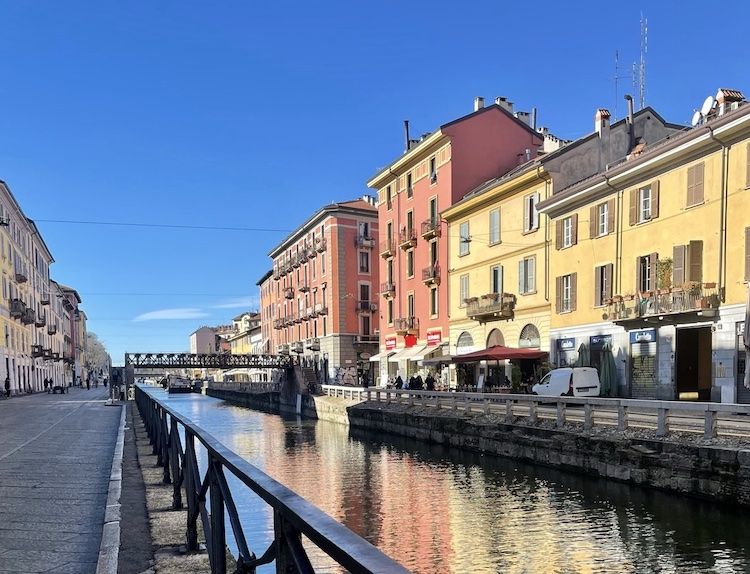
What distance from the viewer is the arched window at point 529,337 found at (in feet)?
98.3

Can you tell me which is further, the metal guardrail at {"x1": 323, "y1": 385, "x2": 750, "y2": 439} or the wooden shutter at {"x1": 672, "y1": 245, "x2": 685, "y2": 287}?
the wooden shutter at {"x1": 672, "y1": 245, "x2": 685, "y2": 287}

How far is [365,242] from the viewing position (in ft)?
187

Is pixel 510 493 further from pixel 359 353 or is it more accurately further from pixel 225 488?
pixel 359 353

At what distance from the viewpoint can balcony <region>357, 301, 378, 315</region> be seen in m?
56.8

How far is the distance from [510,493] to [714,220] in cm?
1242

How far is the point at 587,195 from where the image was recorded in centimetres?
2650

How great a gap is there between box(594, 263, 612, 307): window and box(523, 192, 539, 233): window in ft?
15.5

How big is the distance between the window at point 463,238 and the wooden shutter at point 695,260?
1460 centimetres

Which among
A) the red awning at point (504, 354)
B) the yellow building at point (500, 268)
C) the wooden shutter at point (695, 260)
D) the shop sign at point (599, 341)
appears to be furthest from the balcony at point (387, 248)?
the wooden shutter at point (695, 260)

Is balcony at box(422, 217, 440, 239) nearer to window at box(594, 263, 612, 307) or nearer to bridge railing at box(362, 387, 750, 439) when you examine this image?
window at box(594, 263, 612, 307)

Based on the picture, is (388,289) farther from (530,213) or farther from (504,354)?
(504,354)

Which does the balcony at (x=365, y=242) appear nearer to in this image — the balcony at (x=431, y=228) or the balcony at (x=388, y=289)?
the balcony at (x=388, y=289)

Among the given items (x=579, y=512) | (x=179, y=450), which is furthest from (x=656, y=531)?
(x=179, y=450)

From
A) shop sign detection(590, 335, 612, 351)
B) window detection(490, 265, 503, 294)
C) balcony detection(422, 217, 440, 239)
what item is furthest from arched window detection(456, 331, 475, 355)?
shop sign detection(590, 335, 612, 351)
